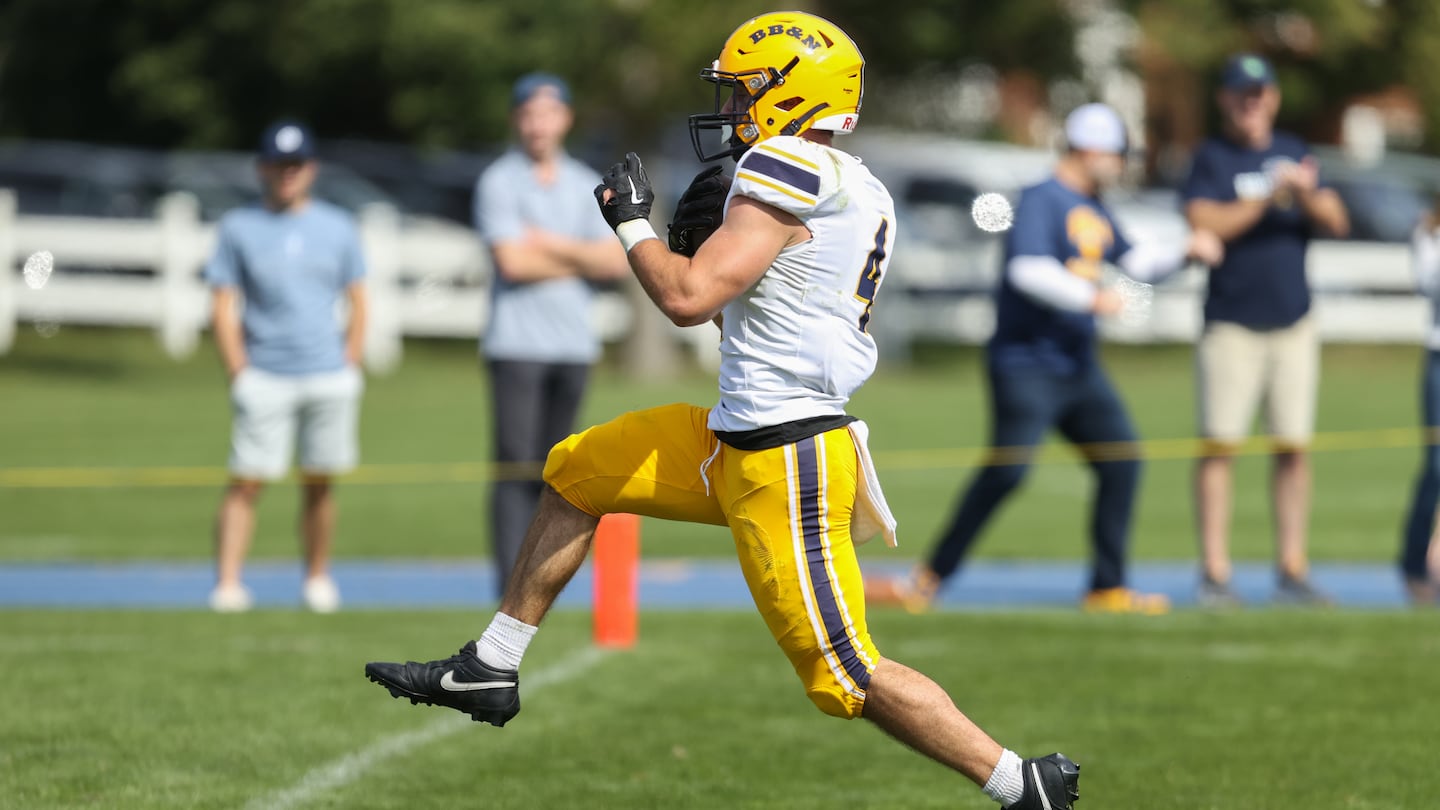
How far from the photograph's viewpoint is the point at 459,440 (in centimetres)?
1794

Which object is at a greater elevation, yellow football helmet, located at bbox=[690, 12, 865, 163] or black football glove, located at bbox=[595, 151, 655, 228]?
yellow football helmet, located at bbox=[690, 12, 865, 163]

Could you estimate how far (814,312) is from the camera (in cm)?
504

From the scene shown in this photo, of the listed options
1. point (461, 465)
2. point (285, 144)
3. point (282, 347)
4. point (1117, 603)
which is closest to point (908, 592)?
point (1117, 603)

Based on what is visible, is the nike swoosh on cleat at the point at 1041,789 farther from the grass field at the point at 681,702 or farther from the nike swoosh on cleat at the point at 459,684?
the nike swoosh on cleat at the point at 459,684

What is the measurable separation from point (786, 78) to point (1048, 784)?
6.26 feet

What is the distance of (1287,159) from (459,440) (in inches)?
388

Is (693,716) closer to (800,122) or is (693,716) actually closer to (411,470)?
(800,122)

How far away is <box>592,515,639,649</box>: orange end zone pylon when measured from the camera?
320 inches

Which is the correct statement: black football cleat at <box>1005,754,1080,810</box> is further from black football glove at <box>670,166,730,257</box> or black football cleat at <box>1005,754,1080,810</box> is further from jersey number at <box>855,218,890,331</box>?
black football glove at <box>670,166,730,257</box>

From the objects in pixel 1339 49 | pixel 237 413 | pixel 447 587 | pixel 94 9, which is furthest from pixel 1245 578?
pixel 94 9

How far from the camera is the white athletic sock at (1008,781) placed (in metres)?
4.91

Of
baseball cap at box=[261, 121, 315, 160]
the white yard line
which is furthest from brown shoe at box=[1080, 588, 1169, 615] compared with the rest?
baseball cap at box=[261, 121, 315, 160]

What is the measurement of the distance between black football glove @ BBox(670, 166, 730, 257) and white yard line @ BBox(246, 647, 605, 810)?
6.69ft

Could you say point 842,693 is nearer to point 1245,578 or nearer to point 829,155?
point 829,155
